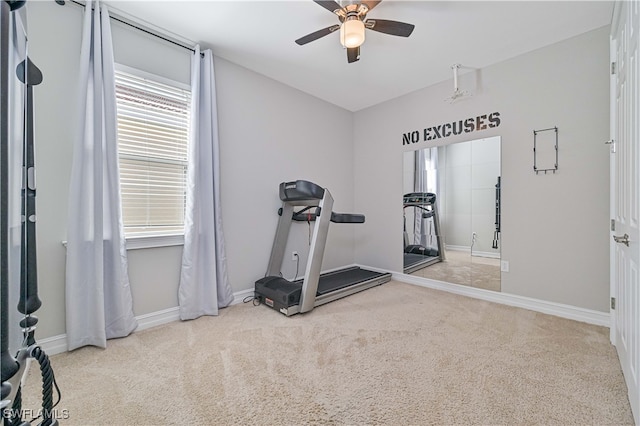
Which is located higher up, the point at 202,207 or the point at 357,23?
the point at 357,23

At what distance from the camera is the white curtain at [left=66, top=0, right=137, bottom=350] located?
6.46 feet

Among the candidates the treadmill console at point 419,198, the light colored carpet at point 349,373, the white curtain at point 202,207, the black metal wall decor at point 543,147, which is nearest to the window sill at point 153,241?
the white curtain at point 202,207

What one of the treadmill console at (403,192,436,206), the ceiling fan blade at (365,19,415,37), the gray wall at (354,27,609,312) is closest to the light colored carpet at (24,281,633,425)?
the gray wall at (354,27,609,312)

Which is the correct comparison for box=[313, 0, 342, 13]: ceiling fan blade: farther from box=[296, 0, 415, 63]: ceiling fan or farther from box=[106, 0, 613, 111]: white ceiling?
box=[106, 0, 613, 111]: white ceiling

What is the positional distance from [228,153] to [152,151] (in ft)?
2.31

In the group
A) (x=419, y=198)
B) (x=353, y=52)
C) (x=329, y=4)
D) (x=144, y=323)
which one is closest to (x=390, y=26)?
(x=353, y=52)

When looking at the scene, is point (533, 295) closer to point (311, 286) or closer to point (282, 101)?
point (311, 286)

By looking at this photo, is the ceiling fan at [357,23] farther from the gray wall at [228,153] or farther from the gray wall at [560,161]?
the gray wall at [560,161]

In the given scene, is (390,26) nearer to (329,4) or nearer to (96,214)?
(329,4)

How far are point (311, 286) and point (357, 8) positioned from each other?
2.34 m

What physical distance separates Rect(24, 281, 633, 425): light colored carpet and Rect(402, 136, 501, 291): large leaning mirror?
81 centimetres

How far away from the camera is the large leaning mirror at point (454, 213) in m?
3.09

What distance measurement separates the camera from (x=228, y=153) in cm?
292

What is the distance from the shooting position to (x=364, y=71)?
10.5 feet
